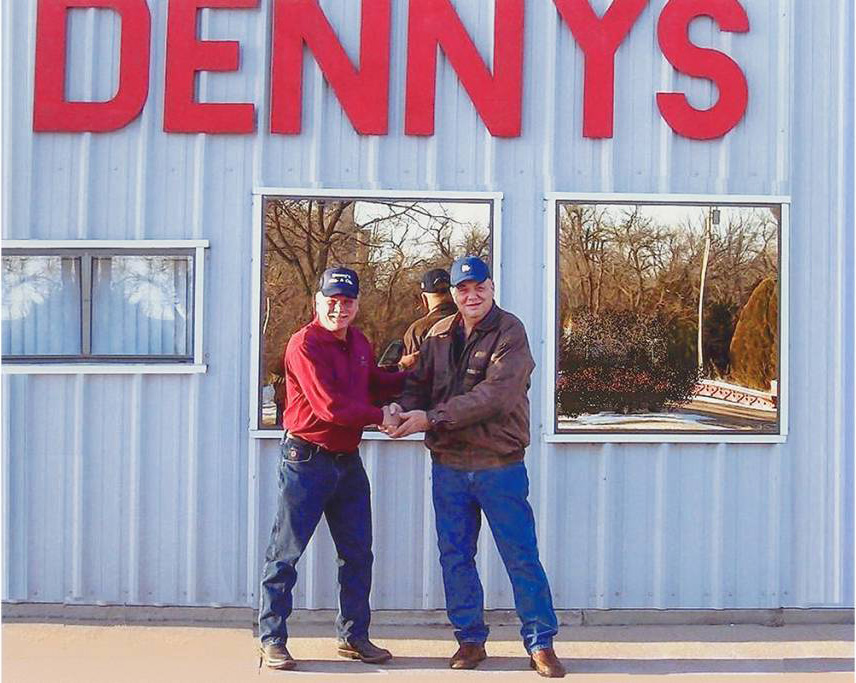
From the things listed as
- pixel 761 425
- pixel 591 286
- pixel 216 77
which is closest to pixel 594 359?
pixel 591 286

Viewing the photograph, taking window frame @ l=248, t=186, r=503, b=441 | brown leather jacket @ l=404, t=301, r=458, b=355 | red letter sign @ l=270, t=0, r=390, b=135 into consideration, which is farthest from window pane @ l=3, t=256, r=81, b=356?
brown leather jacket @ l=404, t=301, r=458, b=355

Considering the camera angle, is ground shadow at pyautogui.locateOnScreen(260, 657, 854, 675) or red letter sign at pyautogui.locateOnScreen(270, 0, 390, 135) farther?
red letter sign at pyautogui.locateOnScreen(270, 0, 390, 135)

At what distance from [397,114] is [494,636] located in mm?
3097

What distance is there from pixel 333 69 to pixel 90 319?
2058 mm

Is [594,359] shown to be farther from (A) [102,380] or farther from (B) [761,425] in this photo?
(A) [102,380]

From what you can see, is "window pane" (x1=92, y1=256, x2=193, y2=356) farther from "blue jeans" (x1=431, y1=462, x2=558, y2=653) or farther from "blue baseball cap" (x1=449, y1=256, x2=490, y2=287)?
"blue jeans" (x1=431, y1=462, x2=558, y2=653)

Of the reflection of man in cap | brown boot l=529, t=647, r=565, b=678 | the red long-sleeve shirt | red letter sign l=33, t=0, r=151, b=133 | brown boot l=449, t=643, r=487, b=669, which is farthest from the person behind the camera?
red letter sign l=33, t=0, r=151, b=133

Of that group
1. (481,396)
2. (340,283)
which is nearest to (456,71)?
(340,283)

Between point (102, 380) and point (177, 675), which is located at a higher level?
point (102, 380)

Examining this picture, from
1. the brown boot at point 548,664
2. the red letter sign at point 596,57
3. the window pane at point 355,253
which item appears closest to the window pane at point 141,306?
the window pane at point 355,253

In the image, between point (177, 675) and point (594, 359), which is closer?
point (177, 675)

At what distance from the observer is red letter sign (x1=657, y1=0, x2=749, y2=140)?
710 centimetres

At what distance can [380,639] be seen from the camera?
22.6 feet

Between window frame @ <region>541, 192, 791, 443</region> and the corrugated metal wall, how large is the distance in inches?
2.4
